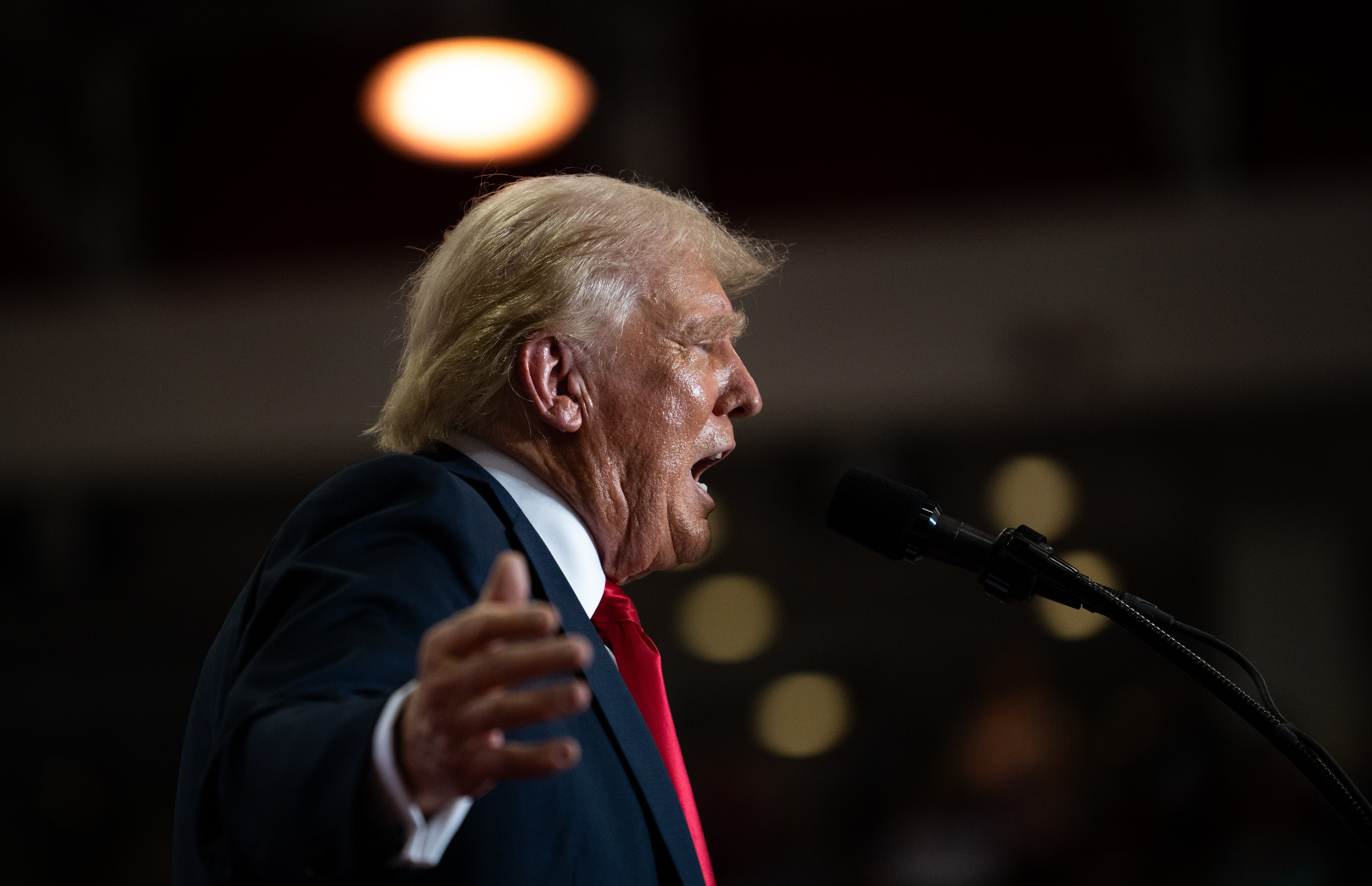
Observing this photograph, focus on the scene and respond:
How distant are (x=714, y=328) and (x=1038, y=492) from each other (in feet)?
17.0

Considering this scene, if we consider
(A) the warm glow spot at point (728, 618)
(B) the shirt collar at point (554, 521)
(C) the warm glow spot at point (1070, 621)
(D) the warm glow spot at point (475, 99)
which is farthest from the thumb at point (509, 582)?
(A) the warm glow spot at point (728, 618)

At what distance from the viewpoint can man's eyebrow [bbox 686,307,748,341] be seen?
1438 mm

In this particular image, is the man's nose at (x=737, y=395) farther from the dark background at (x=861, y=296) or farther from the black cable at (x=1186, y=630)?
the dark background at (x=861, y=296)

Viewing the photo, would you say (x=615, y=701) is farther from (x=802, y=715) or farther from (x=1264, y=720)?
(x=802, y=715)

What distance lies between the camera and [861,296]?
224 inches

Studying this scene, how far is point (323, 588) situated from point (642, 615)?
20.6 ft

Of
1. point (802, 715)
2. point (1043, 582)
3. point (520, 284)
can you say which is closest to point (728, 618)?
point (802, 715)

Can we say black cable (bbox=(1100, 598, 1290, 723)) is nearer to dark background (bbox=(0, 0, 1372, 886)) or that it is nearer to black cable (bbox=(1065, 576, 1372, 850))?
black cable (bbox=(1065, 576, 1372, 850))

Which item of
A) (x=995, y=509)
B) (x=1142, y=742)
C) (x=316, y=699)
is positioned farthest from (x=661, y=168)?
(x=316, y=699)

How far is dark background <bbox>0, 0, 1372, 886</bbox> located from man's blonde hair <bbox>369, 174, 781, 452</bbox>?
359 centimetres

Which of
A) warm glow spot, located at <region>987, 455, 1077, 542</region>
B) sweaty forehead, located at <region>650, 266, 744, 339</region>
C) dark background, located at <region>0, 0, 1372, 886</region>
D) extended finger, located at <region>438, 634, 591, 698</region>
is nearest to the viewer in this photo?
extended finger, located at <region>438, 634, 591, 698</region>

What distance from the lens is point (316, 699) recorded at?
32.1 inches

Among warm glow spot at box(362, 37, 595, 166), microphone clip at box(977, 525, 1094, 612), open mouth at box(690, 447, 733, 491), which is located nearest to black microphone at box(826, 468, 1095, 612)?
microphone clip at box(977, 525, 1094, 612)

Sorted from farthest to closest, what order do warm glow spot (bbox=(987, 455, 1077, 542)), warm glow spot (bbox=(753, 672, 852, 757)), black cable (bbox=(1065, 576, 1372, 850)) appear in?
1. warm glow spot (bbox=(753, 672, 852, 757))
2. warm glow spot (bbox=(987, 455, 1077, 542))
3. black cable (bbox=(1065, 576, 1372, 850))
